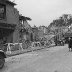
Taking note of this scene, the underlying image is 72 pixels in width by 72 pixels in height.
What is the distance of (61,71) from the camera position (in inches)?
339

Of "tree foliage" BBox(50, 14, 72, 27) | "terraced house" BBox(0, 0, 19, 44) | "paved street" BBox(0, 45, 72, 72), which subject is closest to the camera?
"paved street" BBox(0, 45, 72, 72)

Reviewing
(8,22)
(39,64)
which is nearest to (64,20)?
(8,22)

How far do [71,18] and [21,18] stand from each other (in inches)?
2669

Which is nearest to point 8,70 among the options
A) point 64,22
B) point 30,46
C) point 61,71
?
point 61,71

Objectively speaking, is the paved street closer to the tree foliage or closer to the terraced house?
the terraced house

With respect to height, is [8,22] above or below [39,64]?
above

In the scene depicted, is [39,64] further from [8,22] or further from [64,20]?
[64,20]

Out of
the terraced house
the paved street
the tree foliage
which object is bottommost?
the paved street

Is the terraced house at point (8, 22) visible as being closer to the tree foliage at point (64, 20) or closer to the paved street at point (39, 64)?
the paved street at point (39, 64)

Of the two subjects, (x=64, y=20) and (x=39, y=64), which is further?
(x=64, y=20)

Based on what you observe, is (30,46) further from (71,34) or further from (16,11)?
(71,34)

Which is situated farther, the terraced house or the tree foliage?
the tree foliage

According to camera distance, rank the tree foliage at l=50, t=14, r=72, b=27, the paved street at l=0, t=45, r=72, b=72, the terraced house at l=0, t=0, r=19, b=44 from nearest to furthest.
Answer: the paved street at l=0, t=45, r=72, b=72 < the terraced house at l=0, t=0, r=19, b=44 < the tree foliage at l=50, t=14, r=72, b=27

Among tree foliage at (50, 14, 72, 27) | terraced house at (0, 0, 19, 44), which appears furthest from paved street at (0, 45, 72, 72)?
tree foliage at (50, 14, 72, 27)
